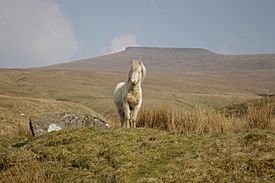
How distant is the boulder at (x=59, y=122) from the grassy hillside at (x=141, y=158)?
270cm

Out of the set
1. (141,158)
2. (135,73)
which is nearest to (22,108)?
(135,73)

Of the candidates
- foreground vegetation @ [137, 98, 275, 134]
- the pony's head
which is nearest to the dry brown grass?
foreground vegetation @ [137, 98, 275, 134]

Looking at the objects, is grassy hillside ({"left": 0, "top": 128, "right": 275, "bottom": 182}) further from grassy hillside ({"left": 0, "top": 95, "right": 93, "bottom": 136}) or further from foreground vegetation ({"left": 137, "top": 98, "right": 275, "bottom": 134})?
grassy hillside ({"left": 0, "top": 95, "right": 93, "bottom": 136})

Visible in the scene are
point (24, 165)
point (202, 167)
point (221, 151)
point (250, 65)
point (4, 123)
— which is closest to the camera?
point (202, 167)

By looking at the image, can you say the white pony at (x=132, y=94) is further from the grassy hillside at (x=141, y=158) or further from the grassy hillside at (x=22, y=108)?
the grassy hillside at (x=22, y=108)

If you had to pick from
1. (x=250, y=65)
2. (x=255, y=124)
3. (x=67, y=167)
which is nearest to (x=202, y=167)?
(x=67, y=167)

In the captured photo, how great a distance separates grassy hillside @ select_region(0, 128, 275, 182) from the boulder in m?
Answer: 2.70

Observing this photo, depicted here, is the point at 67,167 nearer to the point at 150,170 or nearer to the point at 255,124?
the point at 150,170

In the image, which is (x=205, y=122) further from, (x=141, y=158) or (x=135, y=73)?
(x=141, y=158)

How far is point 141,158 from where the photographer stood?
6398mm

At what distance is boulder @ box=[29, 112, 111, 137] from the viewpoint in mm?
11117

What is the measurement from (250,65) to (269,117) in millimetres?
195475

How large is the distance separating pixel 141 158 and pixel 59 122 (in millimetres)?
5483

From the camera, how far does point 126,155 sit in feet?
21.5
